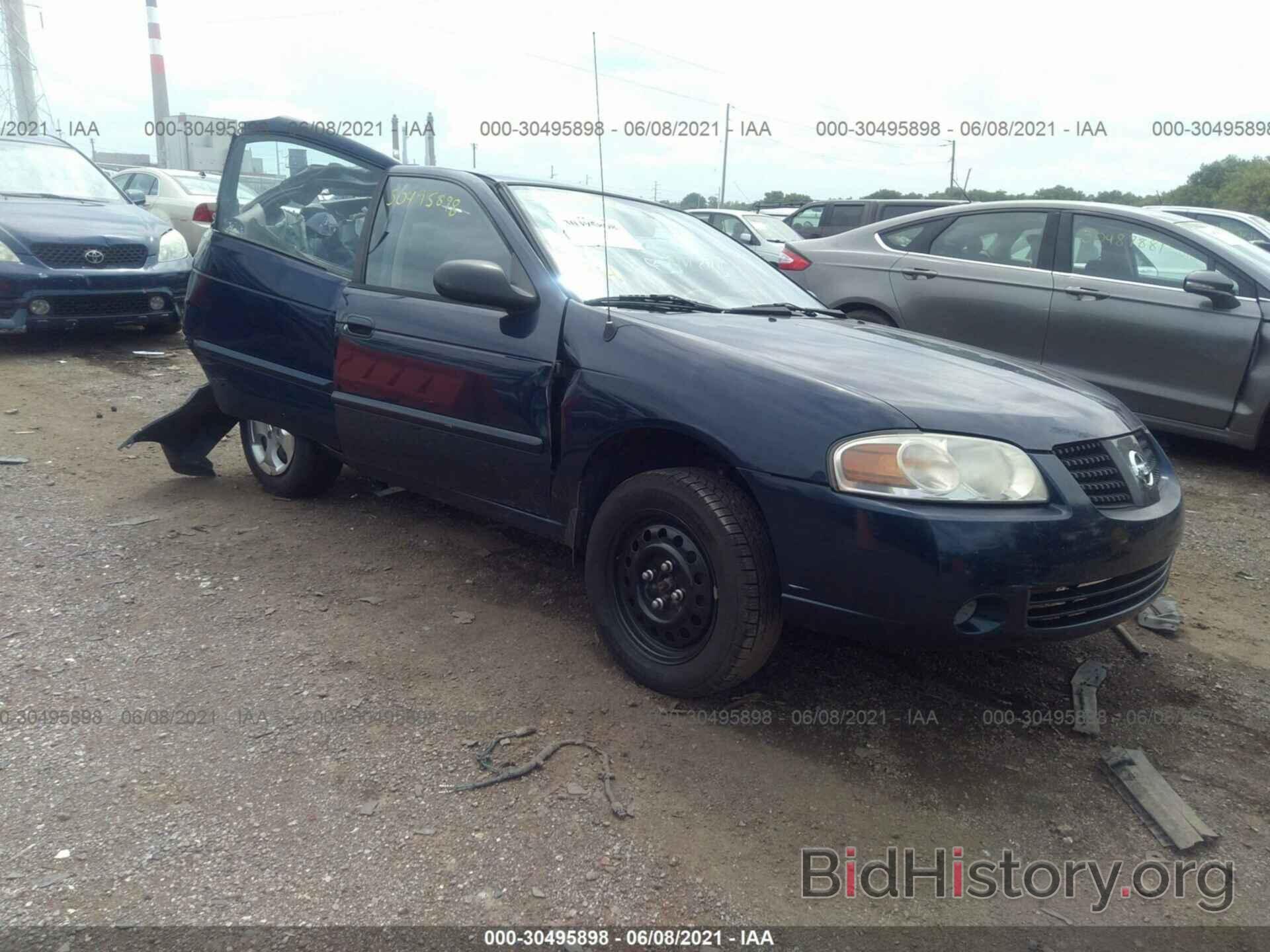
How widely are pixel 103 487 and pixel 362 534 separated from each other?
1.67 metres

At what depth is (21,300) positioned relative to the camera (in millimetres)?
7871

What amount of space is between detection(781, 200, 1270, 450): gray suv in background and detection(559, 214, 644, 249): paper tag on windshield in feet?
11.5

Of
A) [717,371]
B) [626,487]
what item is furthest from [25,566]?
[717,371]

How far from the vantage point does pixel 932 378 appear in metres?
2.88

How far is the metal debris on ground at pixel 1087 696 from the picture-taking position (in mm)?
2885

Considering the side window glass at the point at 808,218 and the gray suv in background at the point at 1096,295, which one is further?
the side window glass at the point at 808,218

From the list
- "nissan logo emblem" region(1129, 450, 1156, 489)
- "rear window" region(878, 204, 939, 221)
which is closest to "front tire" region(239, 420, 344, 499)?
"nissan logo emblem" region(1129, 450, 1156, 489)

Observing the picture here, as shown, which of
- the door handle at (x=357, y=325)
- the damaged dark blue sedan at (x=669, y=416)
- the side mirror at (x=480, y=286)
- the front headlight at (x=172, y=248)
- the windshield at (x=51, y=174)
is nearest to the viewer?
the damaged dark blue sedan at (x=669, y=416)

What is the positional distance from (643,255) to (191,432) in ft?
9.14

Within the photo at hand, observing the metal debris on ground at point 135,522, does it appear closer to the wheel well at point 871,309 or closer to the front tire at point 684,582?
the front tire at point 684,582

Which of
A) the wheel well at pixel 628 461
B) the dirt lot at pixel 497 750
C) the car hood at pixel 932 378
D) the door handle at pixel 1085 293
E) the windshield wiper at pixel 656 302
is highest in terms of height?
the windshield wiper at pixel 656 302

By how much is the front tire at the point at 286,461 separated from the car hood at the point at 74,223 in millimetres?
4509

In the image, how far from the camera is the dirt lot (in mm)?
2201

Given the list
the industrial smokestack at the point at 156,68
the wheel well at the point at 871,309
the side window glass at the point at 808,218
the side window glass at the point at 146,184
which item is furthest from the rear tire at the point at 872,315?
the industrial smokestack at the point at 156,68
